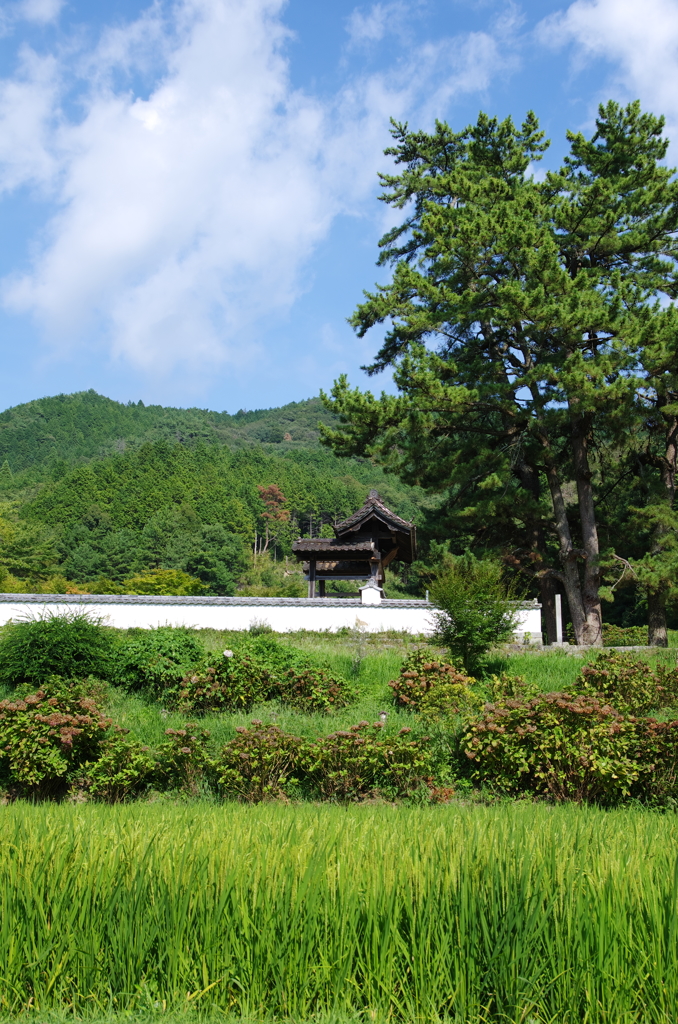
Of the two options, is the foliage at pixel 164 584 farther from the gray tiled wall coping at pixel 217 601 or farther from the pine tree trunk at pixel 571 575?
the pine tree trunk at pixel 571 575

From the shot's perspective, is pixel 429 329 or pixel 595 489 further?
pixel 595 489

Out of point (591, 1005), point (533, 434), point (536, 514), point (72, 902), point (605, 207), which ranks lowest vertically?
point (591, 1005)

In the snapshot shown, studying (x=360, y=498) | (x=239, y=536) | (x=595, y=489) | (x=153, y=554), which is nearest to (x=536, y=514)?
(x=595, y=489)

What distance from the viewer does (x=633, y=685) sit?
968cm

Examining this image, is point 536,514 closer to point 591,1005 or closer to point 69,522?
point 591,1005

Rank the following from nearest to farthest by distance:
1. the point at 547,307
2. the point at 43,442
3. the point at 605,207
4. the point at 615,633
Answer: the point at 547,307 < the point at 605,207 < the point at 615,633 < the point at 43,442

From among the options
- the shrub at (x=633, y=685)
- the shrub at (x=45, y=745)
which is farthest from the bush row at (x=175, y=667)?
the shrub at (x=633, y=685)

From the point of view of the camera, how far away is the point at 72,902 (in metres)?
3.23

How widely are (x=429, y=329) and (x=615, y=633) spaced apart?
11.8 m

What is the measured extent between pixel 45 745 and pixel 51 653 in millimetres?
3561

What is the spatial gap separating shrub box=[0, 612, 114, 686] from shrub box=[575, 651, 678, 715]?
23.2ft

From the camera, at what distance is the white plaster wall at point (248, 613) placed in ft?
53.5

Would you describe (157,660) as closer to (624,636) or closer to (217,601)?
(217,601)

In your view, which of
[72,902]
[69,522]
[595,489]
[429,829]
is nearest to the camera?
[72,902]
